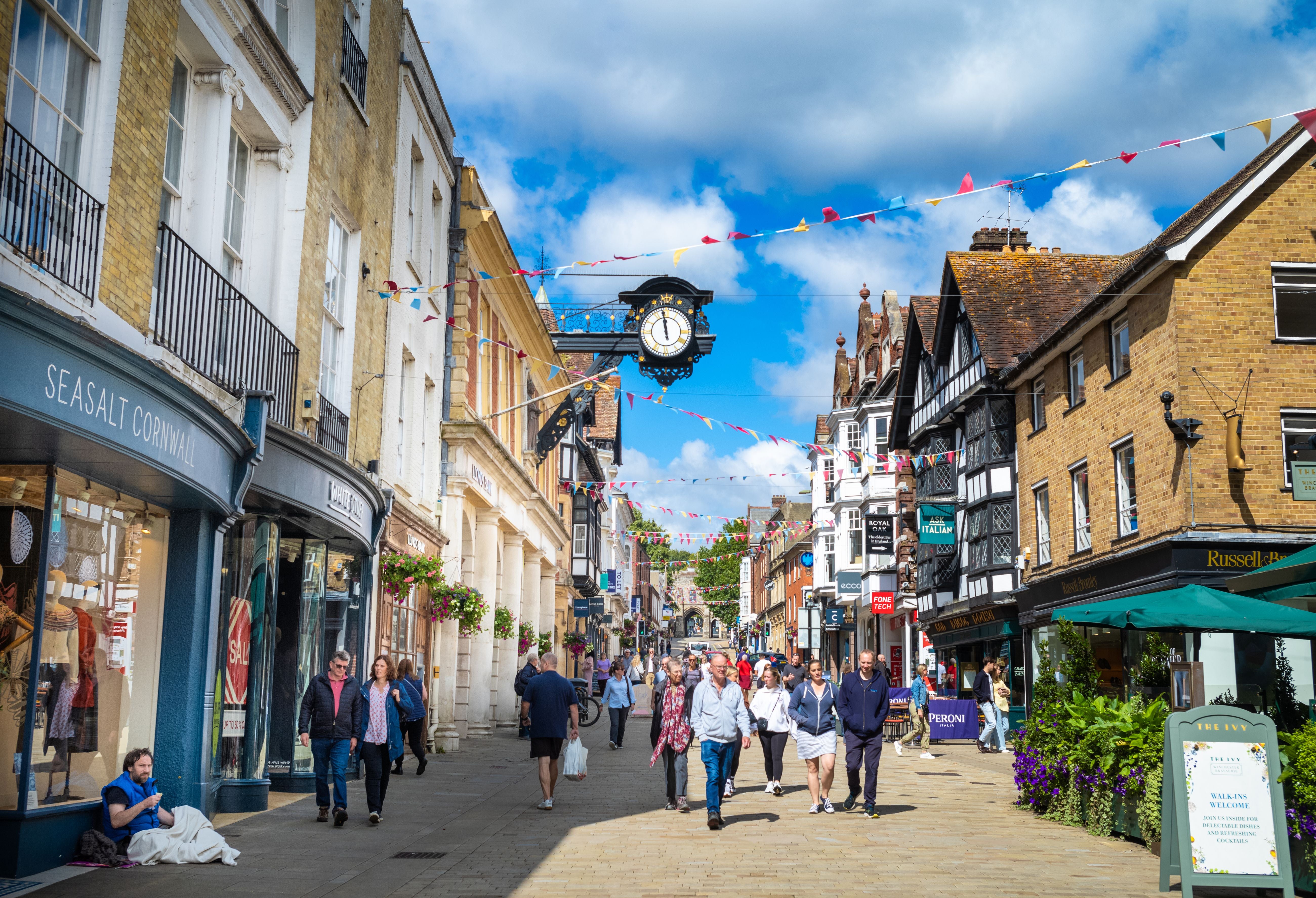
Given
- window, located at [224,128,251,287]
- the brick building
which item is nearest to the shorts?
window, located at [224,128,251,287]

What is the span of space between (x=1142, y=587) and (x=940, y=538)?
1058 cm

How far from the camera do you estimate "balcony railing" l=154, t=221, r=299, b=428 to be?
9992 millimetres

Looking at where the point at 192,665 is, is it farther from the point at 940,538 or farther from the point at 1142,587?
the point at 940,538

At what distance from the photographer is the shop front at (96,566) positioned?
294 inches

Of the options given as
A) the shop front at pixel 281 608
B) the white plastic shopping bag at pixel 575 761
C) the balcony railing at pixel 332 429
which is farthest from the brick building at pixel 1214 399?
the balcony railing at pixel 332 429

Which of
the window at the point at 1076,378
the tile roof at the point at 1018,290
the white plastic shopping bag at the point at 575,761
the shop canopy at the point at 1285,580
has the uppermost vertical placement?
the tile roof at the point at 1018,290

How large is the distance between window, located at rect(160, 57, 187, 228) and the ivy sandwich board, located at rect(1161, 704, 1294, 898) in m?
9.11

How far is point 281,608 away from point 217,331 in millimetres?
4320

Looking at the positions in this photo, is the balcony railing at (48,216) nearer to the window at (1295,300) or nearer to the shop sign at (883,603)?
the window at (1295,300)

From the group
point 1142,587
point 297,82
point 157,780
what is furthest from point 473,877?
point 1142,587

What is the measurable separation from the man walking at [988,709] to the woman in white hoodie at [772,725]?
9.12 meters

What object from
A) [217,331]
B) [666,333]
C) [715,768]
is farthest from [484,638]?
[217,331]

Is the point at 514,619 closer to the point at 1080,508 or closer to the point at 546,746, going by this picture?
the point at 1080,508

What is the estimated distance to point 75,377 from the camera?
741 centimetres
